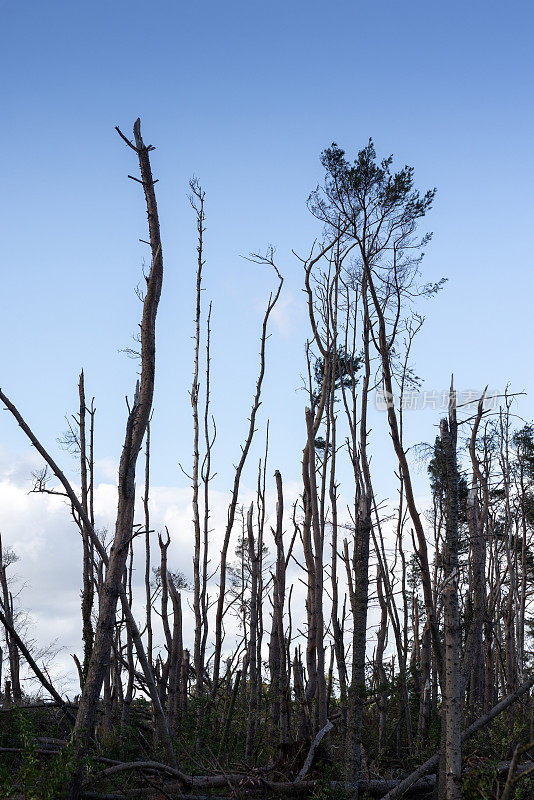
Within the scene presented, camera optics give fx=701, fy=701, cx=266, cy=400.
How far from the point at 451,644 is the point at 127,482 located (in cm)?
329

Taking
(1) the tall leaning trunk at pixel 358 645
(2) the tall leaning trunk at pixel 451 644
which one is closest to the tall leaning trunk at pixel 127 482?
(1) the tall leaning trunk at pixel 358 645

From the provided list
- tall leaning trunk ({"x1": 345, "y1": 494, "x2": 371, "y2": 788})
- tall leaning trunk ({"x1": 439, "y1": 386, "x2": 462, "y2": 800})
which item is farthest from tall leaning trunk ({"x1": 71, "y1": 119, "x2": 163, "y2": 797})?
tall leaning trunk ({"x1": 439, "y1": 386, "x2": 462, "y2": 800})

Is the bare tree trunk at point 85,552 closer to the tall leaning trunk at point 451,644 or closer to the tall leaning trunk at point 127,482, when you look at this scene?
the tall leaning trunk at point 127,482

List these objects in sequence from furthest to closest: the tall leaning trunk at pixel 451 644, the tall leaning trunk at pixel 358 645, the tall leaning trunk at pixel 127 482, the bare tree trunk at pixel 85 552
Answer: the bare tree trunk at pixel 85 552 < the tall leaning trunk at pixel 127 482 < the tall leaning trunk at pixel 358 645 < the tall leaning trunk at pixel 451 644

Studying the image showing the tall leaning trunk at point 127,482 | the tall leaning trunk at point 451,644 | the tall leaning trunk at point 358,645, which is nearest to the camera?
the tall leaning trunk at point 451,644

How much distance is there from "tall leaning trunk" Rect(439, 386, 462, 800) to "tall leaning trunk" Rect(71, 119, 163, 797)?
9.38 ft

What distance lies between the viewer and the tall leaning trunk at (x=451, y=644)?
493 centimetres

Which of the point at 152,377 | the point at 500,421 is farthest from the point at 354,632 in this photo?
the point at 500,421

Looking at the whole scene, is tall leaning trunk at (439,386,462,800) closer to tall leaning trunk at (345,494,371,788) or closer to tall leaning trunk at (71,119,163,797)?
tall leaning trunk at (345,494,371,788)

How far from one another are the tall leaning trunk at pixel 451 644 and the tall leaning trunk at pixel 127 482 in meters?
2.86

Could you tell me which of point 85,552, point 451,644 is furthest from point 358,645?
point 85,552

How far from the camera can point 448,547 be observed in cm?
533

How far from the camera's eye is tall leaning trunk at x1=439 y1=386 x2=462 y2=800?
16.2 feet

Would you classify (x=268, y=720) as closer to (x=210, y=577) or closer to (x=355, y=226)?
(x=210, y=577)
